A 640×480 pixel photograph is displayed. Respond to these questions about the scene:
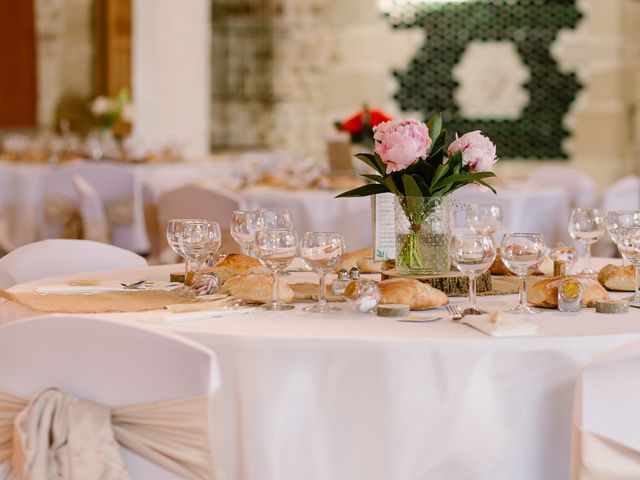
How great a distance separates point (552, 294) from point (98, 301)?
3.12 ft

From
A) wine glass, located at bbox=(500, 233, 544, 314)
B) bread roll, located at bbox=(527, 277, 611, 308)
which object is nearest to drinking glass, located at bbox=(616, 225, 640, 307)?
bread roll, located at bbox=(527, 277, 611, 308)

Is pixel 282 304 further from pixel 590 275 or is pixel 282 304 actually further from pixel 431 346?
pixel 590 275

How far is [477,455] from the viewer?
192 cm

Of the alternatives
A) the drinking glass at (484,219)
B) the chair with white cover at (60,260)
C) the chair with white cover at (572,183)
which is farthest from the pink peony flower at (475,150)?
the chair with white cover at (572,183)

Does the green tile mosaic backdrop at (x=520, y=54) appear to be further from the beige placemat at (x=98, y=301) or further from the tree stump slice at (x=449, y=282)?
the beige placemat at (x=98, y=301)

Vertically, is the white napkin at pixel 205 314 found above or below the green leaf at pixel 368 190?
below

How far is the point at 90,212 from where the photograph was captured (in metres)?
5.99

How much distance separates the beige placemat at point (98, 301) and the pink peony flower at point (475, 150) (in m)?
0.68

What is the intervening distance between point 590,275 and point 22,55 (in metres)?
9.04

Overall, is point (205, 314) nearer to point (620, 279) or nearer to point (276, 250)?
point (276, 250)

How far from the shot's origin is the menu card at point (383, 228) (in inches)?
103

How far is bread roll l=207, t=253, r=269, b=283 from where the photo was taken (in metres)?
2.47

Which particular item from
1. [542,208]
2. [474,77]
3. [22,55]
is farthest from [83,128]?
[542,208]

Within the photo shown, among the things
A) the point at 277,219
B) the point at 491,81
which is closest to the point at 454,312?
the point at 277,219
